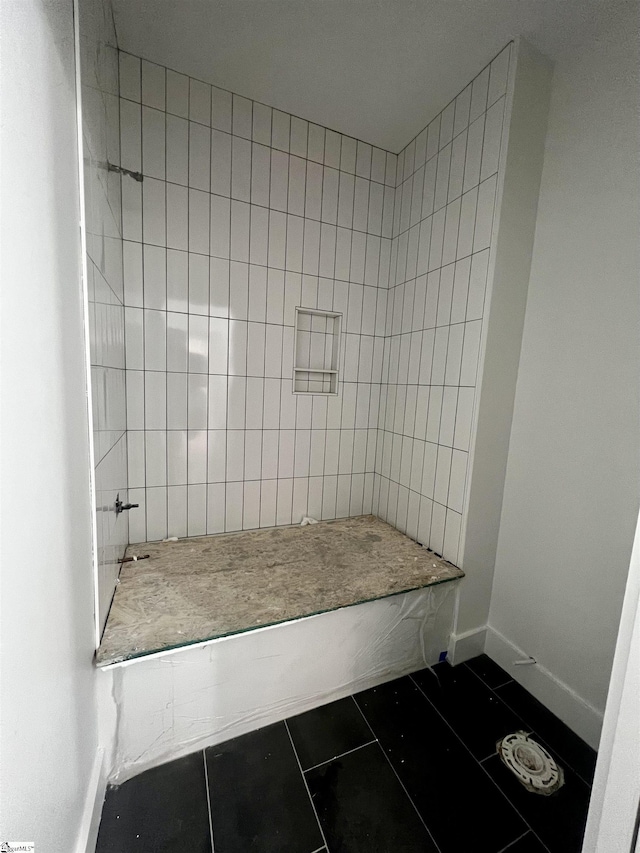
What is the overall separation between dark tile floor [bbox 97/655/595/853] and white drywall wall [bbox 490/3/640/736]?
14.5 inches

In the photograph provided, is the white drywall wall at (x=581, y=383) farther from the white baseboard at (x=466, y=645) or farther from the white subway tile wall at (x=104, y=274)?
the white subway tile wall at (x=104, y=274)

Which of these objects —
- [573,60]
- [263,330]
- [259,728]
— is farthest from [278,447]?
[573,60]

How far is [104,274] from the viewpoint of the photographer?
1082 millimetres

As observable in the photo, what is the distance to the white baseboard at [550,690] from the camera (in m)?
1.16

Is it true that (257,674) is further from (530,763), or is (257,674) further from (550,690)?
(550,690)

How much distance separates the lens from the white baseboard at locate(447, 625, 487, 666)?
1507 mm

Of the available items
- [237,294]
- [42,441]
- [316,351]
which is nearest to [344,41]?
[237,294]

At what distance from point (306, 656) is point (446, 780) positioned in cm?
57

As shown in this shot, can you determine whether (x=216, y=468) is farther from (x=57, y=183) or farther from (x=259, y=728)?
(x=57, y=183)

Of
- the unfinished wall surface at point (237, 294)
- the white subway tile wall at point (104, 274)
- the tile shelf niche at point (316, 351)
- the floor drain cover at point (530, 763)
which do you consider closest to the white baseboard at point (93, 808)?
the white subway tile wall at point (104, 274)

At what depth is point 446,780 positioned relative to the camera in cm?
105

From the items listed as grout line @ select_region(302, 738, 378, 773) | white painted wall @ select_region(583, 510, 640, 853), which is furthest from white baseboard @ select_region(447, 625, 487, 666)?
white painted wall @ select_region(583, 510, 640, 853)

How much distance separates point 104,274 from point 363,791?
1890 millimetres

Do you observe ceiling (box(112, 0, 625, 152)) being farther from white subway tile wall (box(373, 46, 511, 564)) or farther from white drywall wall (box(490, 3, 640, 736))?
white drywall wall (box(490, 3, 640, 736))
